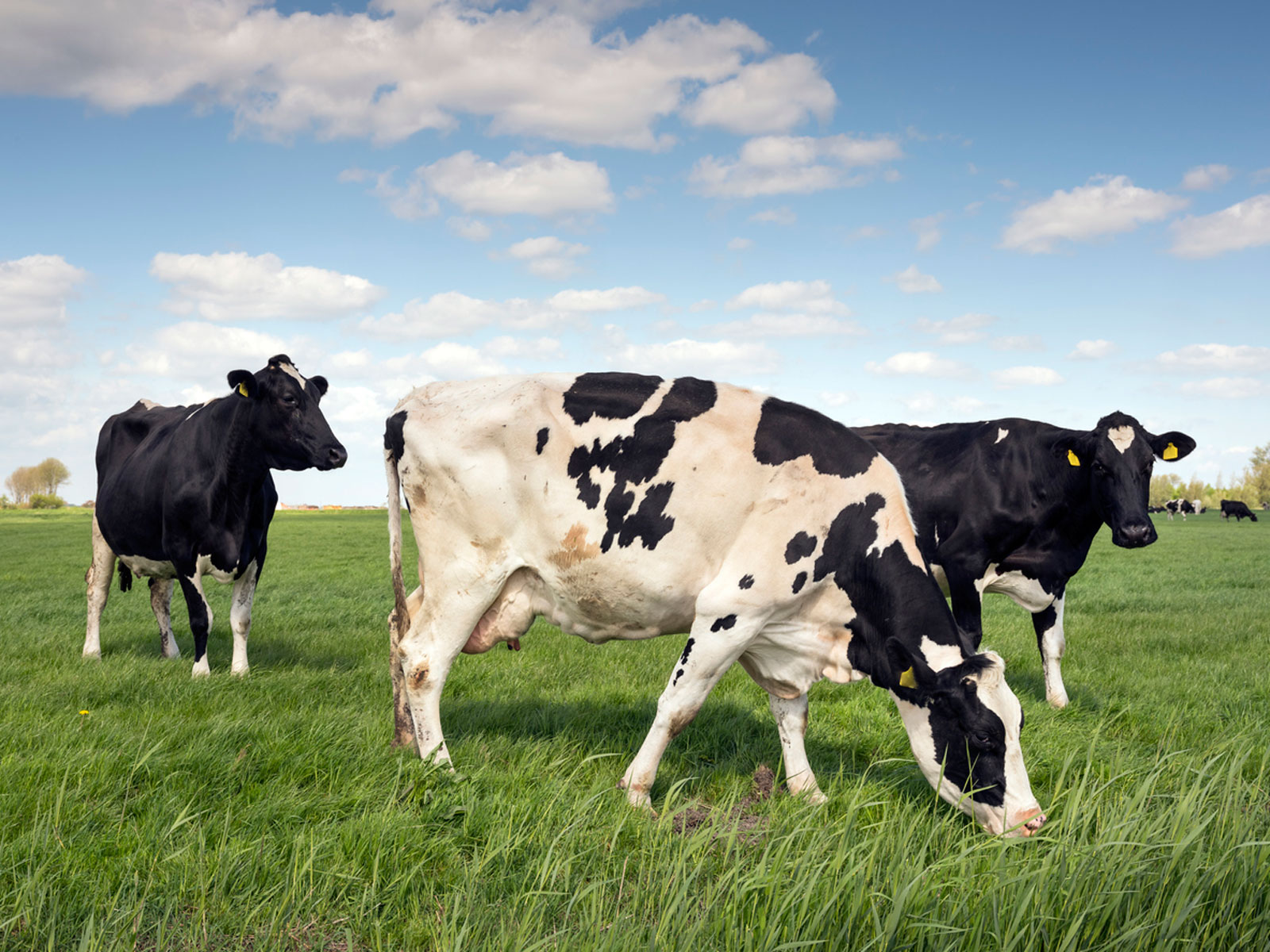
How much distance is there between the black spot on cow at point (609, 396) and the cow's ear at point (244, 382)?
14.4 ft

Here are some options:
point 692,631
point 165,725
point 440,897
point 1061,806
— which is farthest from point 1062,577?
point 165,725

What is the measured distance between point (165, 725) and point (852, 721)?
4.97 m

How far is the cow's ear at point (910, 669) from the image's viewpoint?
450cm

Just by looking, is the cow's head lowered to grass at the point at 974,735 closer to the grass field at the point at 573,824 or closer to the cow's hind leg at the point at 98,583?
the grass field at the point at 573,824

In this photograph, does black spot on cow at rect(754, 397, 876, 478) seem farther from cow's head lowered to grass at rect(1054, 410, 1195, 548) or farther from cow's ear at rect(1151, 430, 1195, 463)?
cow's ear at rect(1151, 430, 1195, 463)

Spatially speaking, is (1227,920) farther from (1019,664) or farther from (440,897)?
(1019,664)

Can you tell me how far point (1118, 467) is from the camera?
806cm

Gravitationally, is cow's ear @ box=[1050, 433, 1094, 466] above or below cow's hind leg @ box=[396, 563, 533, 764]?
above

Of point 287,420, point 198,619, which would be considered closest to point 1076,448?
point 287,420

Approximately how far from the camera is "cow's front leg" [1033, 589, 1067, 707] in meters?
8.16

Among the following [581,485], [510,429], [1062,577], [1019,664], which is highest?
[510,429]

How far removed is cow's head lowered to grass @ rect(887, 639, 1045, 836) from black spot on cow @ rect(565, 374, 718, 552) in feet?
4.93

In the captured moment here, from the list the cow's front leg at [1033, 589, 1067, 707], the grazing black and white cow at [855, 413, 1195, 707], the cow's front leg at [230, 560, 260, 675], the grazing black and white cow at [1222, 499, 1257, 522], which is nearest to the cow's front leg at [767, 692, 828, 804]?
the grazing black and white cow at [855, 413, 1195, 707]

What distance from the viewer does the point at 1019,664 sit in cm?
991
